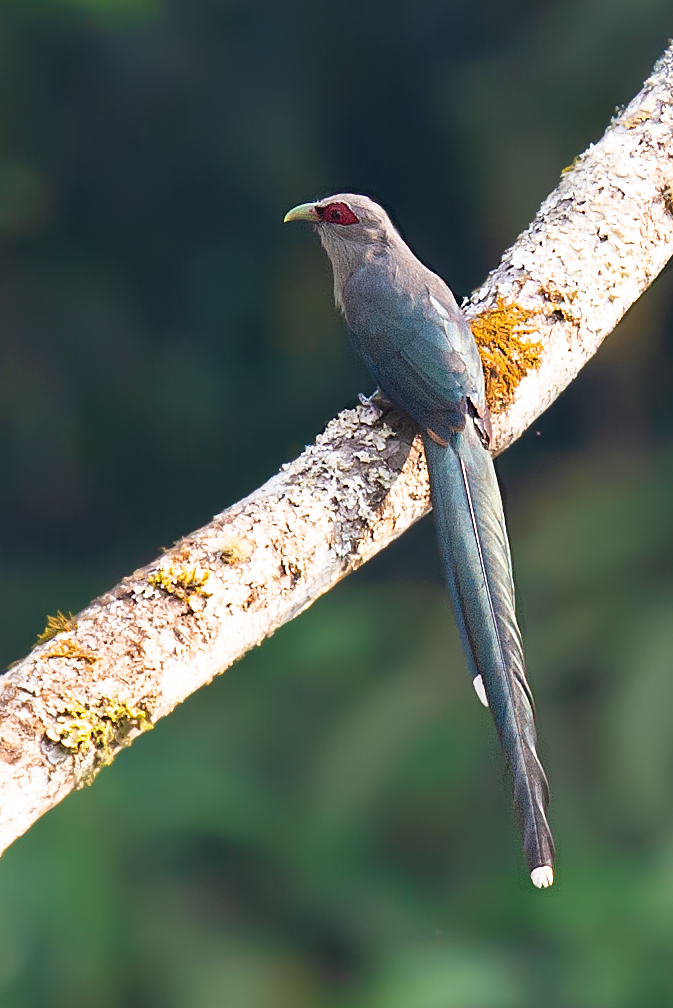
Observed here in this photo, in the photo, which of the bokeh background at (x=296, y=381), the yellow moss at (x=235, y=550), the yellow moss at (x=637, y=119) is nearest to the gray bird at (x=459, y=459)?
the yellow moss at (x=235, y=550)

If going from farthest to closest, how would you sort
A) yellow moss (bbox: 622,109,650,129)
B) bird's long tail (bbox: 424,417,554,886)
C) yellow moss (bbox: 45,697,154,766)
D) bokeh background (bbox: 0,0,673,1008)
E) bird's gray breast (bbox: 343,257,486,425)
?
bokeh background (bbox: 0,0,673,1008) < yellow moss (bbox: 622,109,650,129) < bird's gray breast (bbox: 343,257,486,425) < bird's long tail (bbox: 424,417,554,886) < yellow moss (bbox: 45,697,154,766)

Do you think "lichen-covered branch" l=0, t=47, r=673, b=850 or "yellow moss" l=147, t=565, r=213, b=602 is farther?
"yellow moss" l=147, t=565, r=213, b=602

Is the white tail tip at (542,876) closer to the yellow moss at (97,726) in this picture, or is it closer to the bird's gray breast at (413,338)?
the yellow moss at (97,726)

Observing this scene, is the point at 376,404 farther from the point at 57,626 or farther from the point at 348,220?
the point at 57,626

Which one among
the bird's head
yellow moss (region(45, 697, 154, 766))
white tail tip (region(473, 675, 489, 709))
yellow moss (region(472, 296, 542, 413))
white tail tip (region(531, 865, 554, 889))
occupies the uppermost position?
the bird's head

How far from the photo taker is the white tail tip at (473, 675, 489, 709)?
1494 millimetres

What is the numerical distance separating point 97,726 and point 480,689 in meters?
0.57

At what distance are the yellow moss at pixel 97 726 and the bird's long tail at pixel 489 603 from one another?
1.67 feet

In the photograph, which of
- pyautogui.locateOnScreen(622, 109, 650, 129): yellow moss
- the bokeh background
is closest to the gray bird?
pyautogui.locateOnScreen(622, 109, 650, 129): yellow moss

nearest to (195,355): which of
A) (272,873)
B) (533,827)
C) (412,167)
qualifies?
(412,167)

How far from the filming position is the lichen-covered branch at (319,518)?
1.20 meters

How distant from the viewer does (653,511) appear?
4055 millimetres

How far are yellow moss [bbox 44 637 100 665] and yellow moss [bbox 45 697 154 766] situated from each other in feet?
0.19

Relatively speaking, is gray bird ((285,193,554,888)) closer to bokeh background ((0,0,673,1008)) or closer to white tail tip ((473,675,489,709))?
white tail tip ((473,675,489,709))
